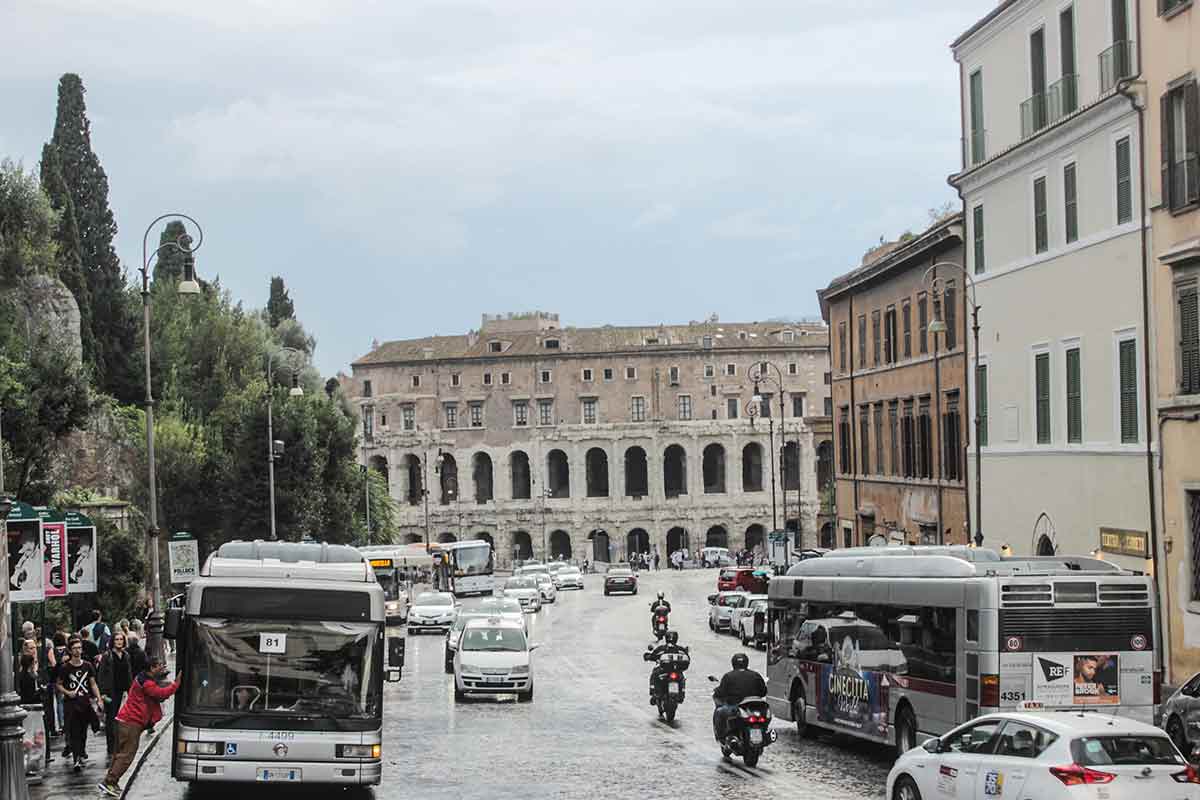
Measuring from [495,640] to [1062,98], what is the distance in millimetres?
15763

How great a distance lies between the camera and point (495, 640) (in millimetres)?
31344

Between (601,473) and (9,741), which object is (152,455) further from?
→ (601,473)

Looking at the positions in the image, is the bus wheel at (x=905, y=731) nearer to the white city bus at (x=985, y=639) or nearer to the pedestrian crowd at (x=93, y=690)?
the white city bus at (x=985, y=639)

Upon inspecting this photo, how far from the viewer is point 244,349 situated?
82.9 metres

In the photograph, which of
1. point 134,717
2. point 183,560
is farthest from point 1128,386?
point 134,717

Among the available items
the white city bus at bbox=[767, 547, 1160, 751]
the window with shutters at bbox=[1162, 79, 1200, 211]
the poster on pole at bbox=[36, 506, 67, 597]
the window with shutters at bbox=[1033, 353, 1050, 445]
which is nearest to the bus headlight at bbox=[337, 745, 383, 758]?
the white city bus at bbox=[767, 547, 1160, 751]

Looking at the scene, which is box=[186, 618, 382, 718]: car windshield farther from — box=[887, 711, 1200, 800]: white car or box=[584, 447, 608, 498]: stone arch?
box=[584, 447, 608, 498]: stone arch

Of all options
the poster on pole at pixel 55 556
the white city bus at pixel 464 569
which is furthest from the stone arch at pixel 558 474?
the poster on pole at pixel 55 556

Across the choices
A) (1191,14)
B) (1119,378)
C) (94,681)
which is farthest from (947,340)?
(94,681)

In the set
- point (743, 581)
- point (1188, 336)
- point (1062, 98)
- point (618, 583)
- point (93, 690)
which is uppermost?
point (1062, 98)

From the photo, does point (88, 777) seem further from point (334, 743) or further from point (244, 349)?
point (244, 349)

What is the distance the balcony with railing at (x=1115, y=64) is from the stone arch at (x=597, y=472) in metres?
99.1

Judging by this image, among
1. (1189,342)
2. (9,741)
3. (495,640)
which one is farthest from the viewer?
(495,640)

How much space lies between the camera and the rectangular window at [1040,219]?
35.5m
